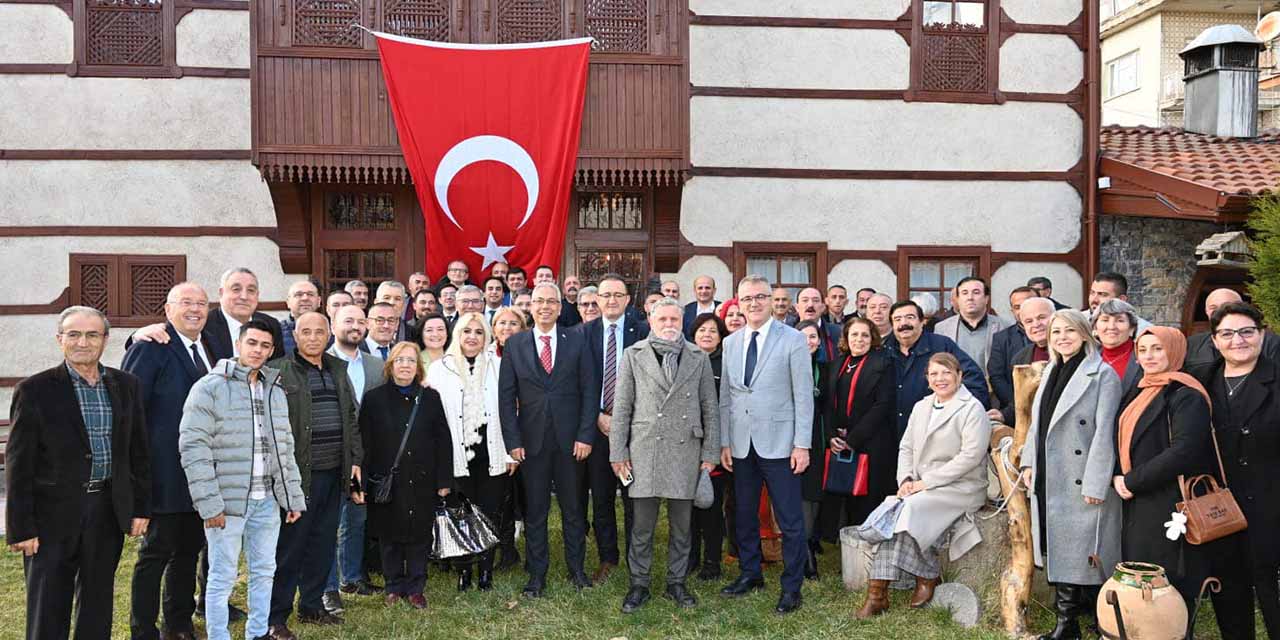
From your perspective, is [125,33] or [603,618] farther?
[125,33]

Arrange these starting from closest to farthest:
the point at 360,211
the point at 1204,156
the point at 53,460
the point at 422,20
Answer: the point at 53,460, the point at 422,20, the point at 360,211, the point at 1204,156

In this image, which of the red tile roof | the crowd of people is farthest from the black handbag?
the red tile roof

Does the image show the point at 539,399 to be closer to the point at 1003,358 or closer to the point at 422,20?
the point at 1003,358

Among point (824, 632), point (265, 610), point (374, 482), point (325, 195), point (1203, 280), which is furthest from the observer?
point (1203, 280)

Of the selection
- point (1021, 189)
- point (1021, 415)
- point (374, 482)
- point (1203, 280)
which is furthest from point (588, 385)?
point (1203, 280)

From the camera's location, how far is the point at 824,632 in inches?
189

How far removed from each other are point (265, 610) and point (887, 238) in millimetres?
7751

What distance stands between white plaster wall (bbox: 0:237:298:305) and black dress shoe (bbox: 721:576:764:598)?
638 centimetres

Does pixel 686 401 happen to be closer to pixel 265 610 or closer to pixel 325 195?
pixel 265 610

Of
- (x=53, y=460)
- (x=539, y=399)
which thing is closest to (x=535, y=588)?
(x=539, y=399)

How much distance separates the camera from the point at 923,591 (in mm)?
5094

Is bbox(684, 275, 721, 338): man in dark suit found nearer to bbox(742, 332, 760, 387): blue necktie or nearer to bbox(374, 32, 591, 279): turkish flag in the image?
bbox(374, 32, 591, 279): turkish flag

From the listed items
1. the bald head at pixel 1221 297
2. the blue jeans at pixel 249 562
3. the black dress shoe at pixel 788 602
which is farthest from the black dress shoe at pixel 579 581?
the bald head at pixel 1221 297

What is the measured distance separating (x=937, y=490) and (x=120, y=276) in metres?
8.58
